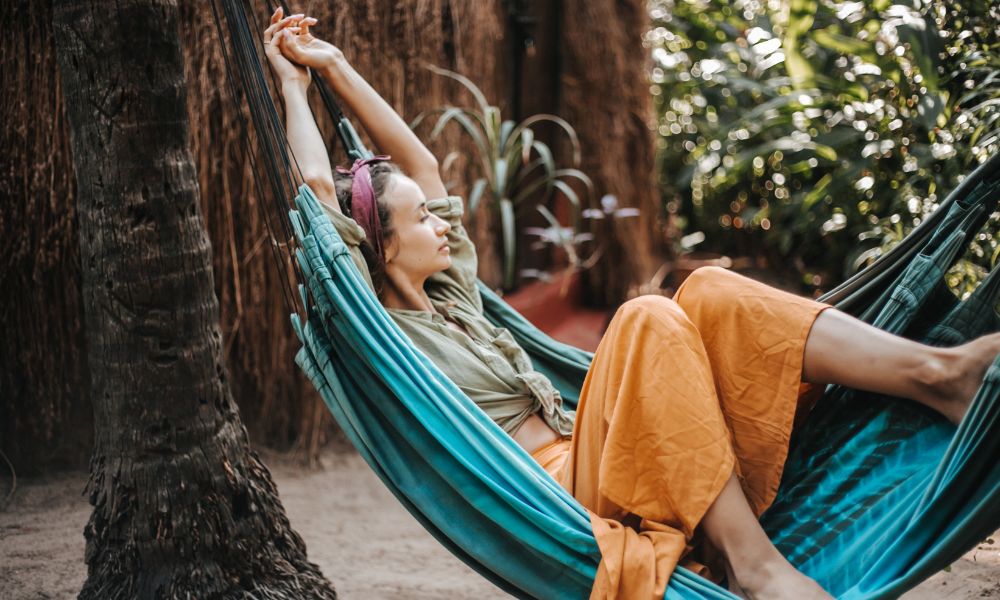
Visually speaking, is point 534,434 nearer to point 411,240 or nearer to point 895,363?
point 411,240

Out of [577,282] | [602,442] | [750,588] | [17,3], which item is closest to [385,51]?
[17,3]

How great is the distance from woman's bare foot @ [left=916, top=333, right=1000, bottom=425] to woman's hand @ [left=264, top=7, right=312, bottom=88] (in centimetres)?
128

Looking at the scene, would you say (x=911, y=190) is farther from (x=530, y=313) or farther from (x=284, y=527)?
(x=284, y=527)

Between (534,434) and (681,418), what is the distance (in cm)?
45

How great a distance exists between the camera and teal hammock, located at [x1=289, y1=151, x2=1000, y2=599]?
135 centimetres

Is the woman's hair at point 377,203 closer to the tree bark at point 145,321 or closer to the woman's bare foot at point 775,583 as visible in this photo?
the tree bark at point 145,321

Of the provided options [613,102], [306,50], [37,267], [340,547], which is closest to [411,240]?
[306,50]

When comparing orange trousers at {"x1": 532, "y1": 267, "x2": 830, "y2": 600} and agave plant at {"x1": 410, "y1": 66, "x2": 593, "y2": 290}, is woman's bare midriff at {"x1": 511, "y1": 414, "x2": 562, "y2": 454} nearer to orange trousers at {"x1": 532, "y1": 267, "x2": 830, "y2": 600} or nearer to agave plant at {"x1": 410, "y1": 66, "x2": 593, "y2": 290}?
orange trousers at {"x1": 532, "y1": 267, "x2": 830, "y2": 600}

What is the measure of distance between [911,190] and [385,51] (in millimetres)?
1729

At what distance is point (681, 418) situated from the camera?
1452 millimetres

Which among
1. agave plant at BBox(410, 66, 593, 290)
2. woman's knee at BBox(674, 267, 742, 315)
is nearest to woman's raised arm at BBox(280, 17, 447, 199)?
woman's knee at BBox(674, 267, 742, 315)

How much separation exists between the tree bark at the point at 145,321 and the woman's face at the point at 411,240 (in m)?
0.37

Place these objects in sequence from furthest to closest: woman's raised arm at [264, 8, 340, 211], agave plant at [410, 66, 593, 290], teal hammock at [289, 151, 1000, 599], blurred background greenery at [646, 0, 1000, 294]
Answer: agave plant at [410, 66, 593, 290]
blurred background greenery at [646, 0, 1000, 294]
woman's raised arm at [264, 8, 340, 211]
teal hammock at [289, 151, 1000, 599]

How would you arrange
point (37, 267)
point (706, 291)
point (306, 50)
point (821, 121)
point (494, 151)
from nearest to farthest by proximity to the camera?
point (706, 291) < point (306, 50) < point (37, 267) < point (494, 151) < point (821, 121)
